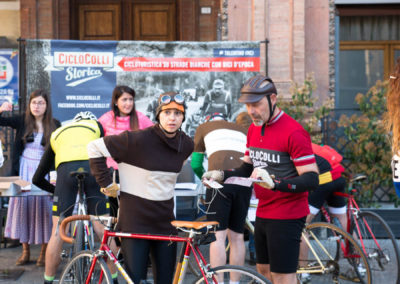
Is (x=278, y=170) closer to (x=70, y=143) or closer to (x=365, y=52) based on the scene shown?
(x=70, y=143)

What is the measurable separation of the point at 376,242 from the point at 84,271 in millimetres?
3083

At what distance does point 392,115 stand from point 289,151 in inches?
29.3

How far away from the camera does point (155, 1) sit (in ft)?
41.0

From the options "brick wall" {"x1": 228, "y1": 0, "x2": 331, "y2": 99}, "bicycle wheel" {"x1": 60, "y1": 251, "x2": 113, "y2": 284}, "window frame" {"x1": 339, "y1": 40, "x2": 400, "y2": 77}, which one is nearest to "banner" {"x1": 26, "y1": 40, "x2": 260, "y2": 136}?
"brick wall" {"x1": 228, "y1": 0, "x2": 331, "y2": 99}

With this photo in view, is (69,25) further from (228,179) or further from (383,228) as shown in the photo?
(228,179)

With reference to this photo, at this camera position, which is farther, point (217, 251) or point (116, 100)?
point (116, 100)

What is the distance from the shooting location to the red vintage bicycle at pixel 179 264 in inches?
163

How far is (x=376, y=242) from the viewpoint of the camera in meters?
6.51

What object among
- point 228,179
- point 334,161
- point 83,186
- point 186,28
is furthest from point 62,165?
point 186,28

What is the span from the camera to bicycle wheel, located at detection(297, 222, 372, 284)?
619 cm

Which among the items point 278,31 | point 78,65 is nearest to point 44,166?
point 78,65

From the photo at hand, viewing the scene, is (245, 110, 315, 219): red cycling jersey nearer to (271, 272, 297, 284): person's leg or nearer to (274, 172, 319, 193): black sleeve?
(274, 172, 319, 193): black sleeve

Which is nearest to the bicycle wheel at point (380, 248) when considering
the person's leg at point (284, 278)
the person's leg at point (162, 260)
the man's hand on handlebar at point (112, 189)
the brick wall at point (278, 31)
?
the person's leg at point (284, 278)

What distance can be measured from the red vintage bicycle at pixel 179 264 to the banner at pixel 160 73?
447 centimetres
